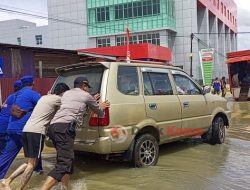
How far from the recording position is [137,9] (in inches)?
2085

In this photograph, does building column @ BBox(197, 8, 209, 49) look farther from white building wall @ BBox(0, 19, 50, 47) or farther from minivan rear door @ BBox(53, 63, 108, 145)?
minivan rear door @ BBox(53, 63, 108, 145)

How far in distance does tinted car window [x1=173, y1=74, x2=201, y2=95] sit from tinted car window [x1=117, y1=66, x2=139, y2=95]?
1.29m

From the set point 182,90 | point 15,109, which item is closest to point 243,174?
point 182,90

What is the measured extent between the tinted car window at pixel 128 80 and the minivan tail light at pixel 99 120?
597mm

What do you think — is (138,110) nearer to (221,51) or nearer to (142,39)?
(142,39)

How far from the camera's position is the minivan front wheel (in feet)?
21.5

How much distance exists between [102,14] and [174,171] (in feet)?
166

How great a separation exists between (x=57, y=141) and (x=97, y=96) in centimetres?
126

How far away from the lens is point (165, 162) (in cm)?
733

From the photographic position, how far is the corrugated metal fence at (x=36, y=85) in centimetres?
1521

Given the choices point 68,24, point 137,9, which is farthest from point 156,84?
point 68,24

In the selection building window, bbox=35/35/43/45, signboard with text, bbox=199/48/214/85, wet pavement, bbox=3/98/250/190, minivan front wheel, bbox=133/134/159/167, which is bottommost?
wet pavement, bbox=3/98/250/190

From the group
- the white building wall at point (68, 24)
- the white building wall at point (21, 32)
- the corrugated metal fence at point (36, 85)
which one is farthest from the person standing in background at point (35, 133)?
the white building wall at point (21, 32)

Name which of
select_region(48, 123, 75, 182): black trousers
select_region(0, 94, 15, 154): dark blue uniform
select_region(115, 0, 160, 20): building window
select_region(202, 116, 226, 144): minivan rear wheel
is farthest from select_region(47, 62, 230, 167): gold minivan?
select_region(115, 0, 160, 20): building window
